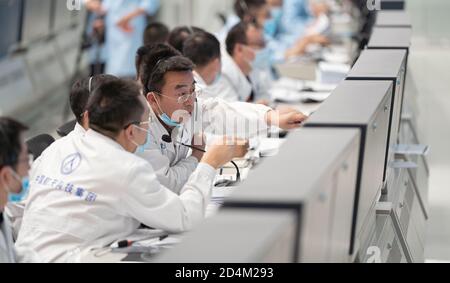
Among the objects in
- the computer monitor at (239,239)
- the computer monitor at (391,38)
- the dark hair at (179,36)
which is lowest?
the dark hair at (179,36)

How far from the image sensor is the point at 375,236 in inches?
106

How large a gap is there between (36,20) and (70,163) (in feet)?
20.4

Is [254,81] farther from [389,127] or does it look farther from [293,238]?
[293,238]

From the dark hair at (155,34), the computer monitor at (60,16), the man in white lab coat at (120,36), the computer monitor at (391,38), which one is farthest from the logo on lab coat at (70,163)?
the computer monitor at (60,16)

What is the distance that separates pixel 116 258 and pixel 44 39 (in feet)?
21.5

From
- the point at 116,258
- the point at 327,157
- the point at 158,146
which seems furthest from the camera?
the point at 158,146

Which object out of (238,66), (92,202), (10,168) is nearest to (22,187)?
(10,168)

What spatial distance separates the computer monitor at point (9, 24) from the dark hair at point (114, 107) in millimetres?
5498

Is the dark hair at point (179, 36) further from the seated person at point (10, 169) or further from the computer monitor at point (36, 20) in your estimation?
the computer monitor at point (36, 20)

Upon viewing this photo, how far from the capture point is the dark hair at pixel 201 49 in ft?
14.1

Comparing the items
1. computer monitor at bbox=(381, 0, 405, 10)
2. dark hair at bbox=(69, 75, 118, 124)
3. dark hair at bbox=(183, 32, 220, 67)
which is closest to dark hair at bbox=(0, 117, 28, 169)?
dark hair at bbox=(69, 75, 118, 124)

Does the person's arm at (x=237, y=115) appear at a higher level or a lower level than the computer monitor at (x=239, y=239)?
lower

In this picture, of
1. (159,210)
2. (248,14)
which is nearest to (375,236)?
(159,210)

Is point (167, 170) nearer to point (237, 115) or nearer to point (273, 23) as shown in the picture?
point (237, 115)
